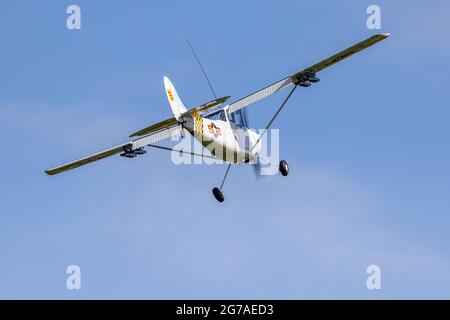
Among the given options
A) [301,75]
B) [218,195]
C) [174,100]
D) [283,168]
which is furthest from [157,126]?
[283,168]

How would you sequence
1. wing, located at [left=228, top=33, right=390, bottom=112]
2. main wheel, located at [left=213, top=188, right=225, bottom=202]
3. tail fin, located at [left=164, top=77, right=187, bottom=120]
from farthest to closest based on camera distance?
main wheel, located at [left=213, top=188, right=225, bottom=202]
tail fin, located at [left=164, top=77, right=187, bottom=120]
wing, located at [left=228, top=33, right=390, bottom=112]

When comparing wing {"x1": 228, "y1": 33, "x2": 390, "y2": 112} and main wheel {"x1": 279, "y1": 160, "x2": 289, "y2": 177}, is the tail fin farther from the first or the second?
main wheel {"x1": 279, "y1": 160, "x2": 289, "y2": 177}

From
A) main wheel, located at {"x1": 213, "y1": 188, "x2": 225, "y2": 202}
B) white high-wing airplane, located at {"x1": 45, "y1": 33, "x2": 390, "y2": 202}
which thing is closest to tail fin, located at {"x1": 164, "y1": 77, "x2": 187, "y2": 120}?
white high-wing airplane, located at {"x1": 45, "y1": 33, "x2": 390, "y2": 202}

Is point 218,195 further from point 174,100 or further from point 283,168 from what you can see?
point 174,100

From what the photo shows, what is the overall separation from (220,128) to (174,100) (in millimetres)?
2003

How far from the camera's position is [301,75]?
40469mm

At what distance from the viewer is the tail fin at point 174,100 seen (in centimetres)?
3962

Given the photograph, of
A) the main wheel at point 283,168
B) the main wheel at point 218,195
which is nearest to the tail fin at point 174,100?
the main wheel at point 218,195

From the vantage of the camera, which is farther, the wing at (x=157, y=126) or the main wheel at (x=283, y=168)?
the main wheel at (x=283, y=168)

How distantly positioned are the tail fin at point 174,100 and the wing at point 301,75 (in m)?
2.35

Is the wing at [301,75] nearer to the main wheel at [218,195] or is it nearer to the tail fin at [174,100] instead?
the tail fin at [174,100]

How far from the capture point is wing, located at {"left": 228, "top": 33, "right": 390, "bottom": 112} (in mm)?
39469

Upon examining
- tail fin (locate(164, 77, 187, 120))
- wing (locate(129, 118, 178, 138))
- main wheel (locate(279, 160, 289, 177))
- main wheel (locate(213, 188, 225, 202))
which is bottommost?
main wheel (locate(213, 188, 225, 202))
